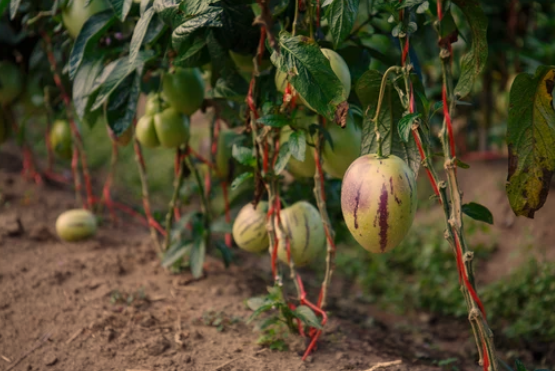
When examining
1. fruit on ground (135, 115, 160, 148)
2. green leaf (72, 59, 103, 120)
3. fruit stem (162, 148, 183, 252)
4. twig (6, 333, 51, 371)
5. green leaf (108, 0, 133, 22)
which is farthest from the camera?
fruit stem (162, 148, 183, 252)

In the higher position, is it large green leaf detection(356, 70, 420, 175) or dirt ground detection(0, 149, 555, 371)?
large green leaf detection(356, 70, 420, 175)

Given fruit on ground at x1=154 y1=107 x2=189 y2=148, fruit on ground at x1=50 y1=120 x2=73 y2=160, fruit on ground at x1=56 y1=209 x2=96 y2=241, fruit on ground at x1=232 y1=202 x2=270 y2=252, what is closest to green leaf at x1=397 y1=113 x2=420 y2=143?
fruit on ground at x1=232 y1=202 x2=270 y2=252

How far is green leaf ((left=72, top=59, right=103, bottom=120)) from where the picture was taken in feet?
4.68

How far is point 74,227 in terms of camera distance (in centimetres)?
193

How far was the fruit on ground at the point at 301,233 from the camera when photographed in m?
1.31

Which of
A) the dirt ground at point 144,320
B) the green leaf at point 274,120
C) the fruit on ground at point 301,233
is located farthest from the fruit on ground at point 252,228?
the green leaf at point 274,120

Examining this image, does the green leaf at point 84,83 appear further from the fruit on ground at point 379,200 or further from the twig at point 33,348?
the fruit on ground at point 379,200

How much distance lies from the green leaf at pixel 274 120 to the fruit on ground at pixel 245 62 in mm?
189

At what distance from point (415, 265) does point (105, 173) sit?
1852 millimetres

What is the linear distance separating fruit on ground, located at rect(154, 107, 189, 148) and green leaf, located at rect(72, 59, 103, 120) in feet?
0.61

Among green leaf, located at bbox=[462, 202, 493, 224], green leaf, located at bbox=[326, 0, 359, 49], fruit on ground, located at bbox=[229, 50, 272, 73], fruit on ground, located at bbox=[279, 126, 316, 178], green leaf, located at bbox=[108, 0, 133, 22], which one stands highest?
green leaf, located at bbox=[108, 0, 133, 22]

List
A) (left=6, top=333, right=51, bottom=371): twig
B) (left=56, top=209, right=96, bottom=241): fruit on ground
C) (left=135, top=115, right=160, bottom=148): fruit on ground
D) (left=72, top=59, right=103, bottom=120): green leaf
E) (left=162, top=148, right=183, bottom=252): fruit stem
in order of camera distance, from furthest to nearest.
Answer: (left=56, top=209, right=96, bottom=241): fruit on ground
(left=162, top=148, right=183, bottom=252): fruit stem
(left=135, top=115, right=160, bottom=148): fruit on ground
(left=72, top=59, right=103, bottom=120): green leaf
(left=6, top=333, right=51, bottom=371): twig

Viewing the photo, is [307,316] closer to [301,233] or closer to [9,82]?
[301,233]

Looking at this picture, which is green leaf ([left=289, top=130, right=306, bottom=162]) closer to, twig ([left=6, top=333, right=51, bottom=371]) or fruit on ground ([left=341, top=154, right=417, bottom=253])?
fruit on ground ([left=341, top=154, right=417, bottom=253])
